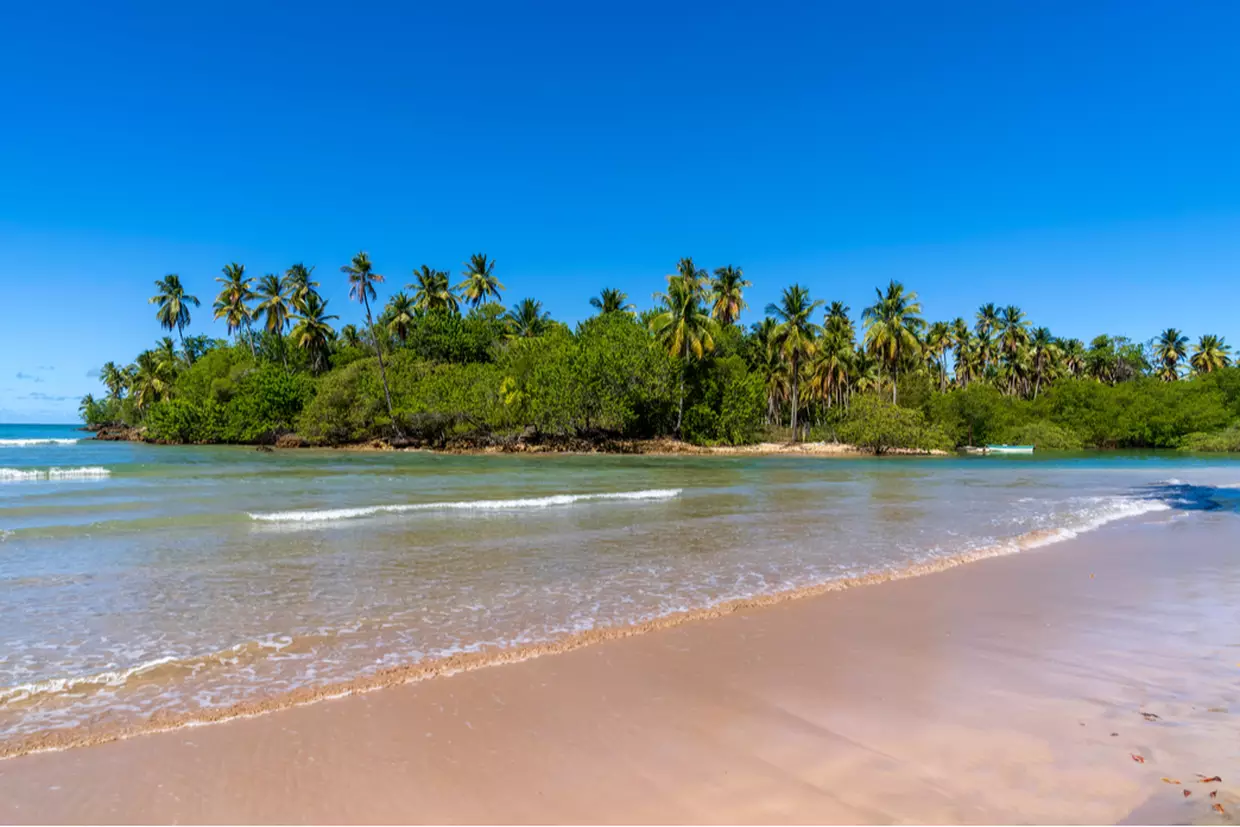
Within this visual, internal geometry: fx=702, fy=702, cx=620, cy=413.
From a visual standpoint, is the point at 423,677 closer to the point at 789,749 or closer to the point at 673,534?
the point at 789,749

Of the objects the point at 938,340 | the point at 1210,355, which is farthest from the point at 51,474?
the point at 1210,355

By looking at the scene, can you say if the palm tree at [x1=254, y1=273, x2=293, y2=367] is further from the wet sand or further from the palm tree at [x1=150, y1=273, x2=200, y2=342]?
the wet sand

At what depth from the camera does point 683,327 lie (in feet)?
159

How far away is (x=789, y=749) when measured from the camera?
3963 mm

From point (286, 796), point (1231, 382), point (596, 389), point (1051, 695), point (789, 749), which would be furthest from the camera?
point (1231, 382)

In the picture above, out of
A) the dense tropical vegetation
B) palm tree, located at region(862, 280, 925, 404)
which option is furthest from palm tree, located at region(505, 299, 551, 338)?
palm tree, located at region(862, 280, 925, 404)

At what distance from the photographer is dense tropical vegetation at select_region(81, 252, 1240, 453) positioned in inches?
1923

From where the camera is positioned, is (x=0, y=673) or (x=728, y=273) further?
(x=728, y=273)

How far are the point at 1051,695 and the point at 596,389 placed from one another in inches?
1678

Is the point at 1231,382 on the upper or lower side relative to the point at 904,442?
upper

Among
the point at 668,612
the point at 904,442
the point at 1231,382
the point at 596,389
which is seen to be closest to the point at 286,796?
the point at 668,612

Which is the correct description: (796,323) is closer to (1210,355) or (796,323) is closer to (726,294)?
(726,294)

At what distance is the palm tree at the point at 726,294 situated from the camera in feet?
191

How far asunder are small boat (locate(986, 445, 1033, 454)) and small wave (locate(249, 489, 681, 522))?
4099 centimetres
